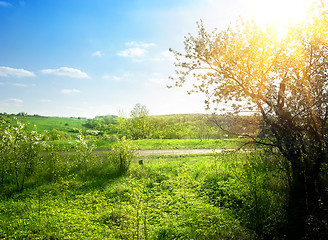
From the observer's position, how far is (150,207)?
786 centimetres

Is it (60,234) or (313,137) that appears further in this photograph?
(313,137)

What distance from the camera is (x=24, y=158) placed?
10531 millimetres

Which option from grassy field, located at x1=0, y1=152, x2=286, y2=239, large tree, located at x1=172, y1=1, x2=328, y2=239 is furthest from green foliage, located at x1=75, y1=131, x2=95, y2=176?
large tree, located at x1=172, y1=1, x2=328, y2=239

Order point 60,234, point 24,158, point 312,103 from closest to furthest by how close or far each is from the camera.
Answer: point 60,234 → point 312,103 → point 24,158

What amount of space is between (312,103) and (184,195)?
16.9 feet

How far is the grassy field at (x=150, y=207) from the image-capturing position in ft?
20.0

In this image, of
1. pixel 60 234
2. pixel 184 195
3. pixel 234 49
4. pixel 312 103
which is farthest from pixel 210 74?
pixel 60 234

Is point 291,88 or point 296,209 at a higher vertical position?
point 291,88

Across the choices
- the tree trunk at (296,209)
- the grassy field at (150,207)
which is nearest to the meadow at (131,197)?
the grassy field at (150,207)

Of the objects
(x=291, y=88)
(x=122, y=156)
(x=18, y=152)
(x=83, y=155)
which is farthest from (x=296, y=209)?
(x=18, y=152)

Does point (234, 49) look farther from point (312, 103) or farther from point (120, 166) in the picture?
point (120, 166)

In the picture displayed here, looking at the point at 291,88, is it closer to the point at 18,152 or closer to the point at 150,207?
the point at 150,207

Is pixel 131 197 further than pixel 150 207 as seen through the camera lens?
Yes

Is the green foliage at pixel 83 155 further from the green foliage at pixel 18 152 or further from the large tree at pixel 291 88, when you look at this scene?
the large tree at pixel 291 88
